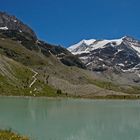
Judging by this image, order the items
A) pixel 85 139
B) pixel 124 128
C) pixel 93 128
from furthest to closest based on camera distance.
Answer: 1. pixel 124 128
2. pixel 93 128
3. pixel 85 139

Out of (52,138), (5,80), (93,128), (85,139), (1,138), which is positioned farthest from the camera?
(5,80)

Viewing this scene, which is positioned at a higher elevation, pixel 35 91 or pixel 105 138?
pixel 35 91

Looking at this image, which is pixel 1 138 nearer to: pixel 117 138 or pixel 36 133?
pixel 36 133

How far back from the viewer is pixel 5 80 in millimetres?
189625

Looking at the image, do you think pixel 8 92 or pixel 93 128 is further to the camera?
pixel 8 92

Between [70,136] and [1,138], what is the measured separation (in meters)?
20.9

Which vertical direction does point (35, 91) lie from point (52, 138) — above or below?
above

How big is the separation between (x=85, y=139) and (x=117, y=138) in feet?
16.9

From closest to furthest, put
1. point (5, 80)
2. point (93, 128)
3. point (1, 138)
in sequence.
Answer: point (1, 138) → point (93, 128) → point (5, 80)

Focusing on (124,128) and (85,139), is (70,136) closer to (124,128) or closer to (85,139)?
(85,139)

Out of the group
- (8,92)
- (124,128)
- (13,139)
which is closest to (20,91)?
(8,92)

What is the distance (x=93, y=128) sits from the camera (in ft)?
190

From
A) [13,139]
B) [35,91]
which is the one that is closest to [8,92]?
[35,91]

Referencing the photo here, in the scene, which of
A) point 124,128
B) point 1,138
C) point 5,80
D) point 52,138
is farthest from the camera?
point 5,80
